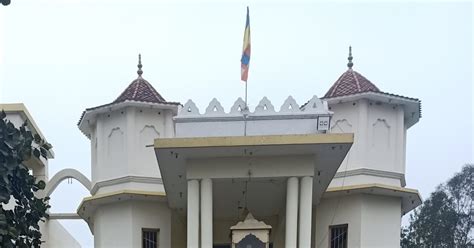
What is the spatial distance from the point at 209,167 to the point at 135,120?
4567 millimetres

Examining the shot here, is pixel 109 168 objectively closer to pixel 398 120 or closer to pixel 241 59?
pixel 241 59

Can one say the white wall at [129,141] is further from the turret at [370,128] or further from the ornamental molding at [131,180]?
the turret at [370,128]

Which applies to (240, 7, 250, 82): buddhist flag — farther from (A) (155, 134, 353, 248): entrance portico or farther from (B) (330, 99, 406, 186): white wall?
(B) (330, 99, 406, 186): white wall

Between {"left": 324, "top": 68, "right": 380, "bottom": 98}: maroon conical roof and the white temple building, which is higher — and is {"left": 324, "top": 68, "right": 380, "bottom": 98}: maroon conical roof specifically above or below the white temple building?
above

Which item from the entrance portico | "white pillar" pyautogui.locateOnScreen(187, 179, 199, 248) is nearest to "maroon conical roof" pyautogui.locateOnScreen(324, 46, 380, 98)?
the entrance portico

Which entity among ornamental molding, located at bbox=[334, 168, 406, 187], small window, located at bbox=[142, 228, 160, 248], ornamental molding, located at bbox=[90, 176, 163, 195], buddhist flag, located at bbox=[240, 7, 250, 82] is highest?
buddhist flag, located at bbox=[240, 7, 250, 82]

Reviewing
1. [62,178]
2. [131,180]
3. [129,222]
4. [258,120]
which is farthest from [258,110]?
[62,178]

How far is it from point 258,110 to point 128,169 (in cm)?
498

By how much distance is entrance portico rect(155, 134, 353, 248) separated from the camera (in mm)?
11273

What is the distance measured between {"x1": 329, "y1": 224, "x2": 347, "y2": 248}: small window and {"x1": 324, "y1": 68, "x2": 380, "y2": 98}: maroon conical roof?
2.75 m

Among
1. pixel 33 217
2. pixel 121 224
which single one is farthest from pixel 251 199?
pixel 33 217

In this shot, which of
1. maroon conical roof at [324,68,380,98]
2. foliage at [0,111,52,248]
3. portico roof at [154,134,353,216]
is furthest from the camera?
maroon conical roof at [324,68,380,98]

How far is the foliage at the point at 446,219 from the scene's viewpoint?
33.9 metres

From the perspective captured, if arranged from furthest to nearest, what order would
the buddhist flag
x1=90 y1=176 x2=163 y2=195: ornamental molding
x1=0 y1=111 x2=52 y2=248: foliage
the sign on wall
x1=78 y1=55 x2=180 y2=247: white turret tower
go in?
x1=90 y1=176 x2=163 y2=195: ornamental molding < x1=78 y1=55 x2=180 y2=247: white turret tower < the buddhist flag < the sign on wall < x1=0 y1=111 x2=52 y2=248: foliage
